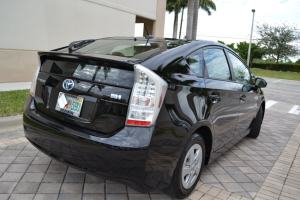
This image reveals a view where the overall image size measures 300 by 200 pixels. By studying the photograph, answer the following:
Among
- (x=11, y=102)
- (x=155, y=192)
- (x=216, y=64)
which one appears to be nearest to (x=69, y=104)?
(x=155, y=192)

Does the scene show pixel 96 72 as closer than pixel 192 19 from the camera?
Yes

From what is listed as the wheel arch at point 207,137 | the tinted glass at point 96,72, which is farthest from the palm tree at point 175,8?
the tinted glass at point 96,72

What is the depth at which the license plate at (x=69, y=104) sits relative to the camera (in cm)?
220

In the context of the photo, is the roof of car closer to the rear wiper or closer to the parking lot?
the rear wiper

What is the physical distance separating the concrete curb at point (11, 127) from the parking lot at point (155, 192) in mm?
188

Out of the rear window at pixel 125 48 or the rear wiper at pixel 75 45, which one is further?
the rear wiper at pixel 75 45

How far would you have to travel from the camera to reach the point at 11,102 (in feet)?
18.2

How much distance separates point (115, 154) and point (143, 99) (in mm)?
459

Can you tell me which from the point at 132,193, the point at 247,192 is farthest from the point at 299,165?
the point at 132,193

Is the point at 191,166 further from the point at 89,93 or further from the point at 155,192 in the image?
the point at 89,93

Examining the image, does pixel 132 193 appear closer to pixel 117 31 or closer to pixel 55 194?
pixel 55 194

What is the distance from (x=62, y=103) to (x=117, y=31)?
10.0 metres

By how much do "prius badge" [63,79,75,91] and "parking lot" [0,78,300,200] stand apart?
3.35ft

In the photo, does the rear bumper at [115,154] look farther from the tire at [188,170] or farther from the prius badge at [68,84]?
the prius badge at [68,84]
